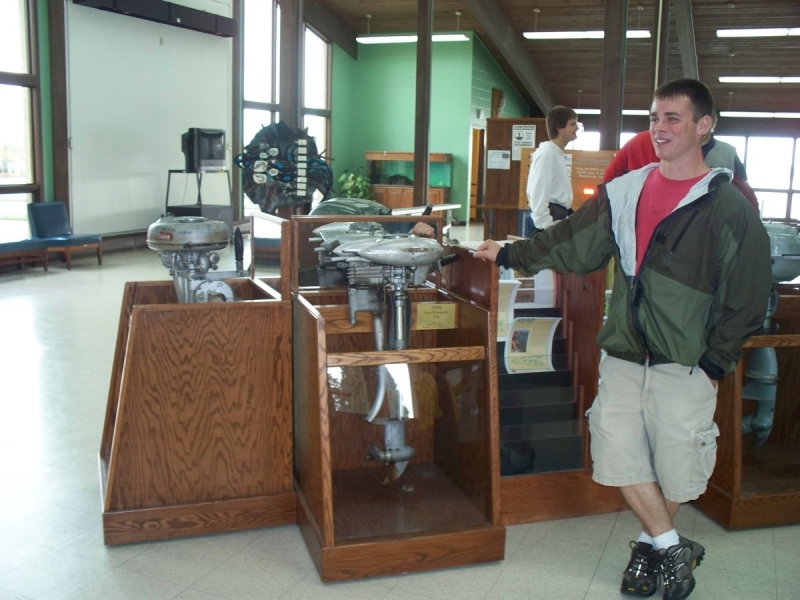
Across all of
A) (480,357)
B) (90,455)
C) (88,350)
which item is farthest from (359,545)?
(88,350)

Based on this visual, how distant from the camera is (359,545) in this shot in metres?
2.46

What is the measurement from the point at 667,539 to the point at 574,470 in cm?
61

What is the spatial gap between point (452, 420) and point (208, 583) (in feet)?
3.16

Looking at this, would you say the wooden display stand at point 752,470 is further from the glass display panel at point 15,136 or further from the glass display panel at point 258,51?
the glass display panel at point 258,51

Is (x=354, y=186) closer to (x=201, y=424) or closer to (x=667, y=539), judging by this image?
(x=201, y=424)

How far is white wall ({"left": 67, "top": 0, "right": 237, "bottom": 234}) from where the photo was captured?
10.3 metres

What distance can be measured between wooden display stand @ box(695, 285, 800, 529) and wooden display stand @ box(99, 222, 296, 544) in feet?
4.96

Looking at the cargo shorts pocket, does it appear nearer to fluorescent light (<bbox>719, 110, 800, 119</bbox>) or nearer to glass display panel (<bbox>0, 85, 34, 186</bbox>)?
glass display panel (<bbox>0, 85, 34, 186</bbox>)

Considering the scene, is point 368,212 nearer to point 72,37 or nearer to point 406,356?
point 406,356

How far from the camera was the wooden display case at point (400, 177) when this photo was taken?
1562cm

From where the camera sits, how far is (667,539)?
7.84ft

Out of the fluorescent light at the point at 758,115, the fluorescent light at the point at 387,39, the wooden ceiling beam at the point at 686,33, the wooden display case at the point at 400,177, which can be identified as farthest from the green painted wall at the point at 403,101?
the fluorescent light at the point at 758,115

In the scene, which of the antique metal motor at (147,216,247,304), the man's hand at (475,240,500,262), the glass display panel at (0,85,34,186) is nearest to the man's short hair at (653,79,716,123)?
the man's hand at (475,240,500,262)

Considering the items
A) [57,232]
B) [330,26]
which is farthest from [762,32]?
[57,232]
